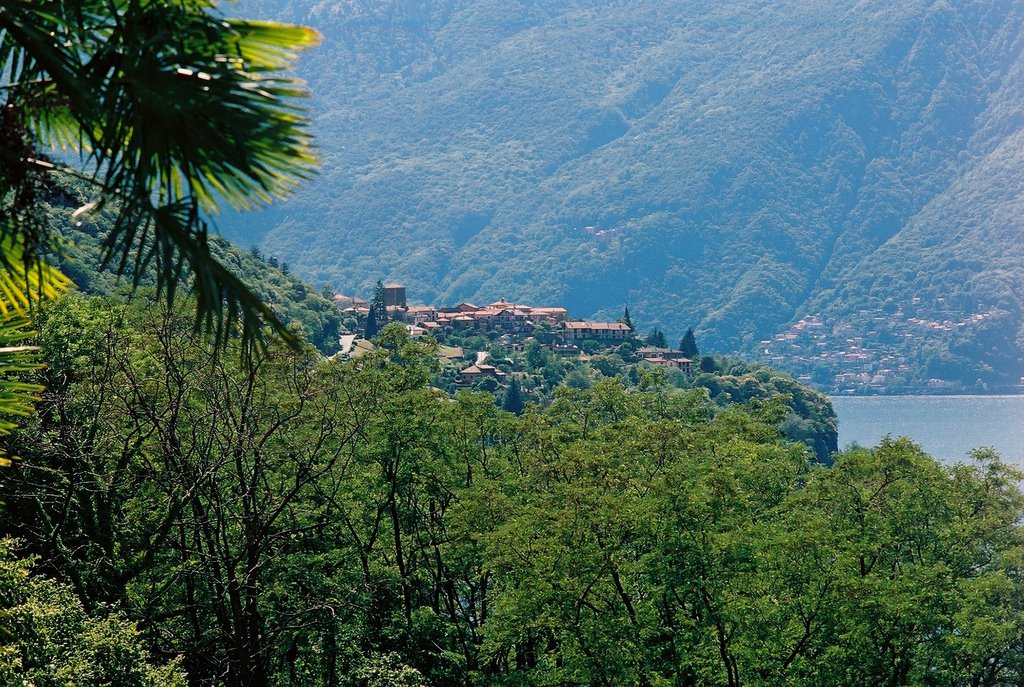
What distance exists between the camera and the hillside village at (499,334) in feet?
379

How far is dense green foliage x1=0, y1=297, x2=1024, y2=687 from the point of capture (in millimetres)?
19281

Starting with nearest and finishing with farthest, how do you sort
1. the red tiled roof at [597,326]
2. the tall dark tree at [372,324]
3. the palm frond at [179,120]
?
the palm frond at [179,120]
the tall dark tree at [372,324]
the red tiled roof at [597,326]

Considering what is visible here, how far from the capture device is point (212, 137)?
3.89 meters

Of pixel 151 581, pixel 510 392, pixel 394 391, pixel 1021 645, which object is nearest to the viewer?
pixel 151 581

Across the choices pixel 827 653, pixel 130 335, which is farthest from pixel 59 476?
pixel 827 653

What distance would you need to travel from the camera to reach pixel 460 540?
24469mm

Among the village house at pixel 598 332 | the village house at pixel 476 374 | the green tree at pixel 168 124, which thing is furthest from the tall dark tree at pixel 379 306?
the green tree at pixel 168 124

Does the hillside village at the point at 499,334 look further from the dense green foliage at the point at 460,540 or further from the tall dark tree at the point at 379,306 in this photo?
the dense green foliage at the point at 460,540

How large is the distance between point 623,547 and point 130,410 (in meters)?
9.42

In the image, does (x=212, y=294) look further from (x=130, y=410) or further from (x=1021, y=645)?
(x=1021, y=645)

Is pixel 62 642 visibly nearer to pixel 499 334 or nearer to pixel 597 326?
pixel 597 326

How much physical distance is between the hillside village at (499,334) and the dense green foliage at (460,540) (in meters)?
77.9

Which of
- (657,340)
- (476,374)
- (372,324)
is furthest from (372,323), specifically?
(657,340)

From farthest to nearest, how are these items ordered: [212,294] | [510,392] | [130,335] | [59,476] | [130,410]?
[510,392] < [130,335] < [59,476] < [130,410] < [212,294]
